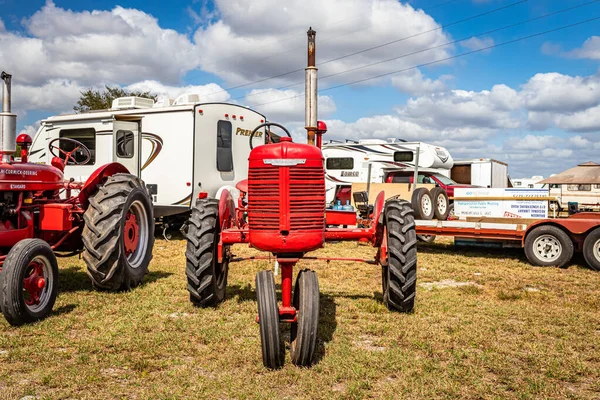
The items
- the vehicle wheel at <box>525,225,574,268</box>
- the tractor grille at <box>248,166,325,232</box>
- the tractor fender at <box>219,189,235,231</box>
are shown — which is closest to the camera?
the tractor grille at <box>248,166,325,232</box>

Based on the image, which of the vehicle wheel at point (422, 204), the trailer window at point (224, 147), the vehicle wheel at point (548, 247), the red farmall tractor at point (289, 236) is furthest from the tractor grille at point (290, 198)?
the trailer window at point (224, 147)

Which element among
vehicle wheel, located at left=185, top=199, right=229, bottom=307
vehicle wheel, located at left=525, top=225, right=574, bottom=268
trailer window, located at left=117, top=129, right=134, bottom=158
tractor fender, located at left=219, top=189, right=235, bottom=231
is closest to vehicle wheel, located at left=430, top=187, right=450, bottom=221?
vehicle wheel, located at left=525, top=225, right=574, bottom=268

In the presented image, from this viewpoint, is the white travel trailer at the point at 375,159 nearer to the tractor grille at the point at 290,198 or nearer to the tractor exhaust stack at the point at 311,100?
the tractor exhaust stack at the point at 311,100

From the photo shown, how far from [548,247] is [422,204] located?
270 cm

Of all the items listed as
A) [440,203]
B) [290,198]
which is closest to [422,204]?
[440,203]

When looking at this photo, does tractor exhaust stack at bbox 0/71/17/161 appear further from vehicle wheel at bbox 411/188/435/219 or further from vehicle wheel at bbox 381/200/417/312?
vehicle wheel at bbox 411/188/435/219

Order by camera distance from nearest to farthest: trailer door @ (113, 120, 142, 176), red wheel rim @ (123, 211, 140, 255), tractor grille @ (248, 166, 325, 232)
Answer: tractor grille @ (248, 166, 325, 232)
red wheel rim @ (123, 211, 140, 255)
trailer door @ (113, 120, 142, 176)

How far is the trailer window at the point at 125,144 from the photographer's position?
11820 mm

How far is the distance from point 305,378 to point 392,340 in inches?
46.4

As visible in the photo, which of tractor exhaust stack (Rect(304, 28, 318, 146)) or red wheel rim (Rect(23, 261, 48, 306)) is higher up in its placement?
tractor exhaust stack (Rect(304, 28, 318, 146))

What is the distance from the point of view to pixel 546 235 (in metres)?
8.73

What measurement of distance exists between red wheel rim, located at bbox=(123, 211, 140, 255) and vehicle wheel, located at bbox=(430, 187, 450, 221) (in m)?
6.58

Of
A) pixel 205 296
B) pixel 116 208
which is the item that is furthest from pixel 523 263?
pixel 116 208

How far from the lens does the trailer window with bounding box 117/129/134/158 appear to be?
465 inches
